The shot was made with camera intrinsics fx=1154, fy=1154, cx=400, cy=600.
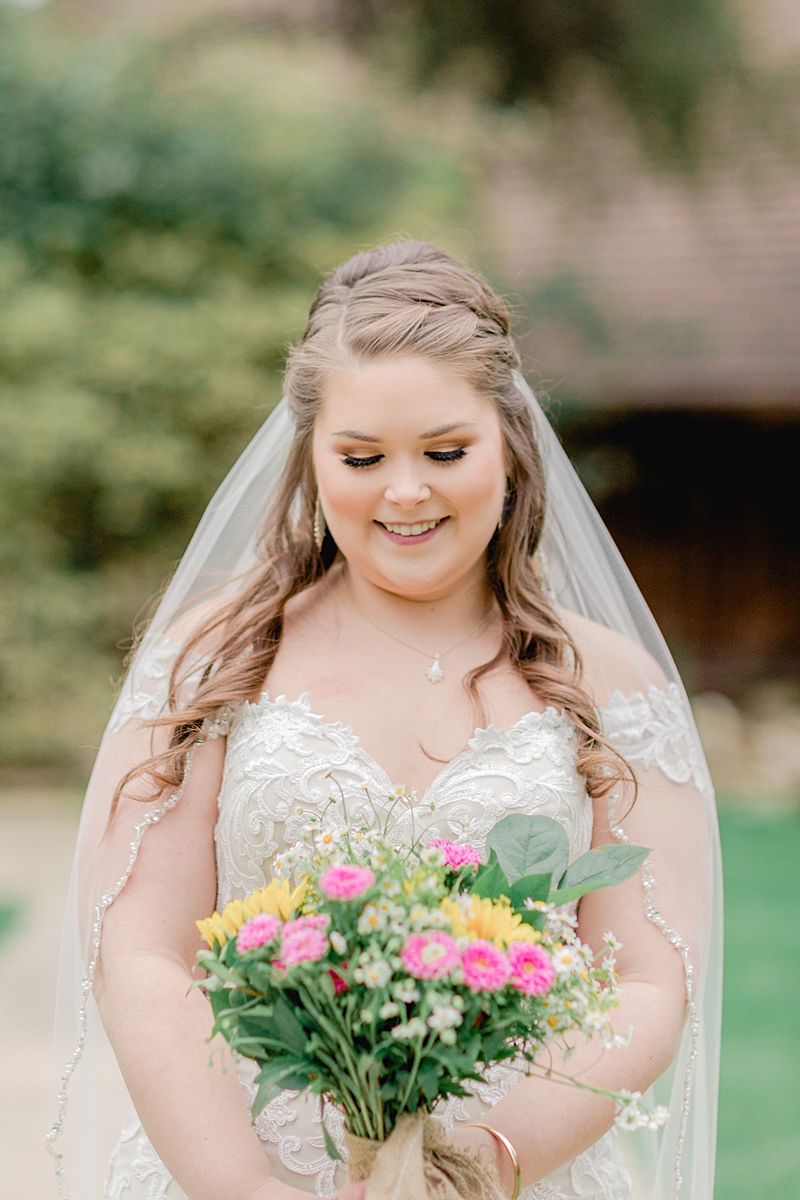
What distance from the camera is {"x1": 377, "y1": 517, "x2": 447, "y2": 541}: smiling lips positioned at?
2.27 m

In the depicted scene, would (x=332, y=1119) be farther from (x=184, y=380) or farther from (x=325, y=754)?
(x=184, y=380)

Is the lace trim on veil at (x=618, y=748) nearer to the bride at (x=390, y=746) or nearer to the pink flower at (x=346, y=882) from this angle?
the bride at (x=390, y=746)

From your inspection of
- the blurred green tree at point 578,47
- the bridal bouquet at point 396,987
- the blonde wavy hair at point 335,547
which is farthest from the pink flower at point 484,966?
the blurred green tree at point 578,47

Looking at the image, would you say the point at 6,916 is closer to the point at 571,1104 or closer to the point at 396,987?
the point at 571,1104

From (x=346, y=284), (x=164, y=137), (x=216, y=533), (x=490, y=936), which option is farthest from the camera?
(x=164, y=137)

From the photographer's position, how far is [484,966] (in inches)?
57.6

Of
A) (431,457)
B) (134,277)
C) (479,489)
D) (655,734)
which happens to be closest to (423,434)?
(431,457)

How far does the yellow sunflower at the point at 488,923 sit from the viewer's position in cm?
153

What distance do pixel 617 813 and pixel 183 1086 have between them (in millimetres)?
991

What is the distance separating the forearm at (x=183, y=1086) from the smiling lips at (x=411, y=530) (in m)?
0.92

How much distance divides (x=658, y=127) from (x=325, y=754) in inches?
386

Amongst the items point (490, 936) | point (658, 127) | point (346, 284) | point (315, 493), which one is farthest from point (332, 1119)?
point (658, 127)

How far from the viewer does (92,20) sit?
32.3 ft

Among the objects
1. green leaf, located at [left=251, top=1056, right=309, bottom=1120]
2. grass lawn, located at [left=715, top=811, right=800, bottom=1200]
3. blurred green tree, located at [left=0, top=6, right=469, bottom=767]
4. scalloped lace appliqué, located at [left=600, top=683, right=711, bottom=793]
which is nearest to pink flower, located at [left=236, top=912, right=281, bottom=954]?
green leaf, located at [left=251, top=1056, right=309, bottom=1120]
